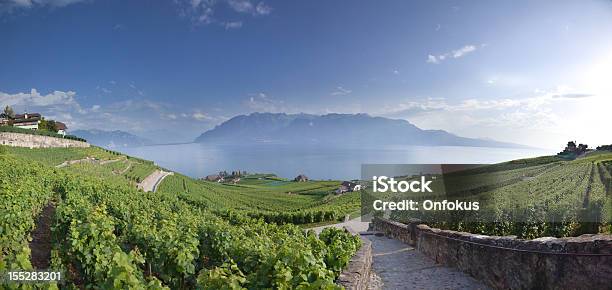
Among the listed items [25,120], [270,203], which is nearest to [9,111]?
[25,120]

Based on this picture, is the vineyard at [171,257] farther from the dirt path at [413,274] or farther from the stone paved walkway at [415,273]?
the stone paved walkway at [415,273]

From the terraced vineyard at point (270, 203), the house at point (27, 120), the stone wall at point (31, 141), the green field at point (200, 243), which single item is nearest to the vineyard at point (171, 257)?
the green field at point (200, 243)

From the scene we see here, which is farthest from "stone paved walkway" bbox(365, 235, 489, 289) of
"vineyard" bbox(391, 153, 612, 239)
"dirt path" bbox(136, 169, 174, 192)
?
"dirt path" bbox(136, 169, 174, 192)

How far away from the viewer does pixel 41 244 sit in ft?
38.7

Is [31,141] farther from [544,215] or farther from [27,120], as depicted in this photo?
[544,215]

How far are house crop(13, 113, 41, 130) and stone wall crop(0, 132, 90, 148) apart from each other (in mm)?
22158

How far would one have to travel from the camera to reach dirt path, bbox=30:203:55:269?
982 cm

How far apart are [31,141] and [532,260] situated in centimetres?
7606

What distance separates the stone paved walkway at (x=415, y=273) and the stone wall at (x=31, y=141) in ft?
210

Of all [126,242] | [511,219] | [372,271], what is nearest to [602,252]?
[372,271]

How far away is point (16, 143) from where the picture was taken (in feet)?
190

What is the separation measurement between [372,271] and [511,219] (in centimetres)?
638

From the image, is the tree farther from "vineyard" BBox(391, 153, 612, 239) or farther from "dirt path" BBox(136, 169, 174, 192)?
"vineyard" BBox(391, 153, 612, 239)

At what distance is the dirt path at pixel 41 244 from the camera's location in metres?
9.82
